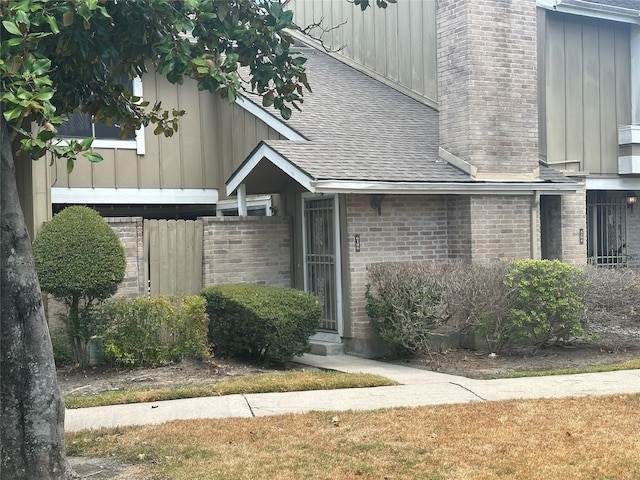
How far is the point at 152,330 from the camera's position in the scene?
9977 mm

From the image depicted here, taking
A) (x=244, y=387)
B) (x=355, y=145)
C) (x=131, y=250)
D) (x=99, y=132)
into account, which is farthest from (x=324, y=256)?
(x=99, y=132)

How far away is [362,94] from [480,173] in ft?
13.5

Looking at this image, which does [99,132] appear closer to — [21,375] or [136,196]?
[136,196]

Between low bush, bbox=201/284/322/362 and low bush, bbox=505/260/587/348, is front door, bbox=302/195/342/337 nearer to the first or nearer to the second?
low bush, bbox=201/284/322/362

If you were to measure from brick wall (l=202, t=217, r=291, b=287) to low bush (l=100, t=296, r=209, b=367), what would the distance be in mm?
1885

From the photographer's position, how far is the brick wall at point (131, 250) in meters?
11.1

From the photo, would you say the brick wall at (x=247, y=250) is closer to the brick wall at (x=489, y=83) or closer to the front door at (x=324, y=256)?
the front door at (x=324, y=256)

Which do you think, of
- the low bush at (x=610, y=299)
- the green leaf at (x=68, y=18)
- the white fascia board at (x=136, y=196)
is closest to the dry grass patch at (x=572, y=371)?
the low bush at (x=610, y=299)

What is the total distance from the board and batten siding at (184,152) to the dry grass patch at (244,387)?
220 inches

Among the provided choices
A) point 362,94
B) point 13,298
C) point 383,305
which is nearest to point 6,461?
point 13,298

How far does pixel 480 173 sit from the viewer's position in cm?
1209

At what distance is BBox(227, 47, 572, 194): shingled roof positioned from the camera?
11.3 metres

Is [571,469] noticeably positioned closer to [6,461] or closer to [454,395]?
[454,395]

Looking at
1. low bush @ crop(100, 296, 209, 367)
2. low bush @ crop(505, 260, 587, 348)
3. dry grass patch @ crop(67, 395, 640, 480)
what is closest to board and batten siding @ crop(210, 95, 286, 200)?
low bush @ crop(100, 296, 209, 367)
